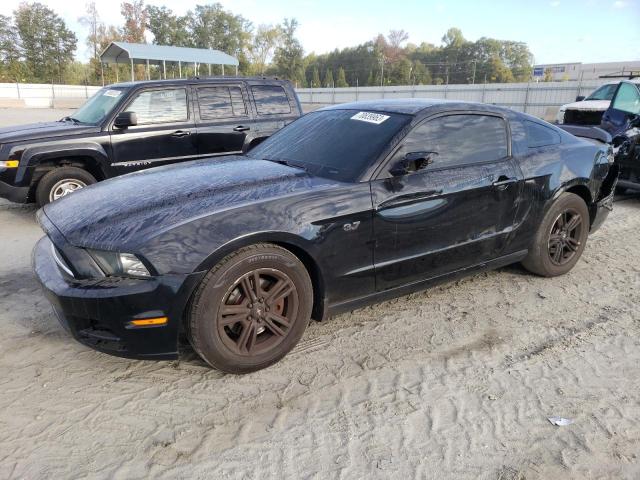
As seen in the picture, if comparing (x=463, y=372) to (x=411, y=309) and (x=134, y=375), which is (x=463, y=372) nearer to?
(x=411, y=309)

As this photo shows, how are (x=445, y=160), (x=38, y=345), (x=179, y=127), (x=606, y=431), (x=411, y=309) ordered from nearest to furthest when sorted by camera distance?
(x=606, y=431)
(x=38, y=345)
(x=445, y=160)
(x=411, y=309)
(x=179, y=127)

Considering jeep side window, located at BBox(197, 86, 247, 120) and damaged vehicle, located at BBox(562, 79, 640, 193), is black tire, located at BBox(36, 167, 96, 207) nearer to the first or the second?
jeep side window, located at BBox(197, 86, 247, 120)

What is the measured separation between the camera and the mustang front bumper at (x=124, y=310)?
2.59 meters

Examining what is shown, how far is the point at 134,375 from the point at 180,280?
80cm

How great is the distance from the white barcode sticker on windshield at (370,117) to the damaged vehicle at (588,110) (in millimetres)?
8463

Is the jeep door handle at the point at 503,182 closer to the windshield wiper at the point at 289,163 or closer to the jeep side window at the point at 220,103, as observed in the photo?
the windshield wiper at the point at 289,163

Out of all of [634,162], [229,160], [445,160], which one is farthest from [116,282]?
[634,162]

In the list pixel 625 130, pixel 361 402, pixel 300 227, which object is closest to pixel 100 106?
pixel 300 227

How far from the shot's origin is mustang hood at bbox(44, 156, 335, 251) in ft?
8.95

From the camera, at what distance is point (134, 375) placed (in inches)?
117

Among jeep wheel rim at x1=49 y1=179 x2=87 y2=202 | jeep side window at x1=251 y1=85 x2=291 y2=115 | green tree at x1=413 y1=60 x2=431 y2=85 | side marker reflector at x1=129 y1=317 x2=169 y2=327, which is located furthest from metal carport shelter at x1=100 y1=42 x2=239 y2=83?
green tree at x1=413 y1=60 x2=431 y2=85

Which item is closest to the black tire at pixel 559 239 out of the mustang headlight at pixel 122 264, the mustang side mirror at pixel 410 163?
the mustang side mirror at pixel 410 163

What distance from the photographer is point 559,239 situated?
4496mm

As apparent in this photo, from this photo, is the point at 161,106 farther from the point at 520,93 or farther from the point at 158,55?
the point at 158,55
